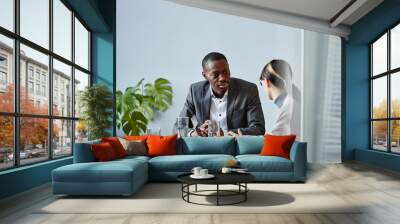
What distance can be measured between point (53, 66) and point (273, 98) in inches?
183

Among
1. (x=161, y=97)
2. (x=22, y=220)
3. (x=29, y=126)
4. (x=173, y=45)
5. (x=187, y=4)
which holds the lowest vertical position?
(x=22, y=220)

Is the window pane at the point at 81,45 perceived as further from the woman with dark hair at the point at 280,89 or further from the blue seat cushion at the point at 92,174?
the woman with dark hair at the point at 280,89

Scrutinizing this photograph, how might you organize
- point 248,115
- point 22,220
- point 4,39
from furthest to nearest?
point 248,115 → point 4,39 → point 22,220

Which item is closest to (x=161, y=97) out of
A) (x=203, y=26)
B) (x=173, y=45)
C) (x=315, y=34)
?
(x=173, y=45)

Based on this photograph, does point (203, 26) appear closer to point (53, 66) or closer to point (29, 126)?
point (53, 66)

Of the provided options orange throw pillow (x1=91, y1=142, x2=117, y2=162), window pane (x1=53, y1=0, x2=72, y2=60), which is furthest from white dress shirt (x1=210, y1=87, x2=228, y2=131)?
orange throw pillow (x1=91, y1=142, x2=117, y2=162)

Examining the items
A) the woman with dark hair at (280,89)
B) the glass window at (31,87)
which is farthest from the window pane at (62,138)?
the woman with dark hair at (280,89)

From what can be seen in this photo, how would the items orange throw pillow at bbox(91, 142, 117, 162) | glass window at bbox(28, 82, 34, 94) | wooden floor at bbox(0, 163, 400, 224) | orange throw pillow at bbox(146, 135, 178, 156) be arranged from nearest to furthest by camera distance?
wooden floor at bbox(0, 163, 400, 224) → orange throw pillow at bbox(91, 142, 117, 162) → glass window at bbox(28, 82, 34, 94) → orange throw pillow at bbox(146, 135, 178, 156)

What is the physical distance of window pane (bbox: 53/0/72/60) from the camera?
624 centimetres

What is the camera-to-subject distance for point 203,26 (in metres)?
8.89

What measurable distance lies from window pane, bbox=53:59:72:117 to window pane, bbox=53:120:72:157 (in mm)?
156

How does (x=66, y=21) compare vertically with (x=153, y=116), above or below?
above

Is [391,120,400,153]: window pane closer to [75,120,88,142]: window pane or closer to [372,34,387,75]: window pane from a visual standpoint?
[372,34,387,75]: window pane

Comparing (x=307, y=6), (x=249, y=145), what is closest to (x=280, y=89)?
(x=307, y=6)
